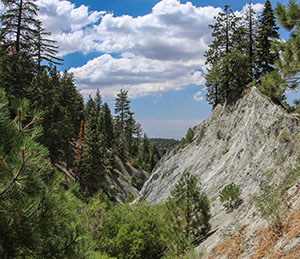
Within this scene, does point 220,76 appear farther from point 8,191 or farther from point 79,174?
point 79,174

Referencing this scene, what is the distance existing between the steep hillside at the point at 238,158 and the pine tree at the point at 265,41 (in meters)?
6.52

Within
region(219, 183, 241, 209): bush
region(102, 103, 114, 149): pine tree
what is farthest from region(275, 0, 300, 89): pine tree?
region(102, 103, 114, 149): pine tree

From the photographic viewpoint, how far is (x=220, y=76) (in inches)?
893

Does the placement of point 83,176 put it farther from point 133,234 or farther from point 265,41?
point 265,41

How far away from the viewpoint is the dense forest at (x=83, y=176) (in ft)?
11.5

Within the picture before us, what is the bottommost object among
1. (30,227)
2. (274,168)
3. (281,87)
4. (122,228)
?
(122,228)

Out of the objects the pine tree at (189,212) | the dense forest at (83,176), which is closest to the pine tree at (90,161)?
the dense forest at (83,176)

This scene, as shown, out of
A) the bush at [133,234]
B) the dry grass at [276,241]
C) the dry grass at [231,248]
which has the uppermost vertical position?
the dry grass at [276,241]

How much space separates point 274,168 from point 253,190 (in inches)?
61.1

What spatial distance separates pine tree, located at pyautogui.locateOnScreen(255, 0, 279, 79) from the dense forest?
0.10 meters

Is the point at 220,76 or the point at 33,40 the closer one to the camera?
the point at 33,40

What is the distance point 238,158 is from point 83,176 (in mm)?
25410

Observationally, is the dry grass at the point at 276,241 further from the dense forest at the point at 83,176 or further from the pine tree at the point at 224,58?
the pine tree at the point at 224,58

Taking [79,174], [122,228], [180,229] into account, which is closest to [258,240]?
[180,229]
